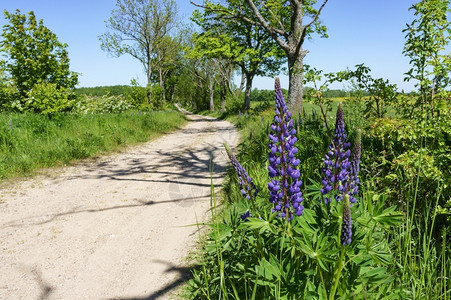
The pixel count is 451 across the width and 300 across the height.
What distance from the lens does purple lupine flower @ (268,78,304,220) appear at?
5.78 feet

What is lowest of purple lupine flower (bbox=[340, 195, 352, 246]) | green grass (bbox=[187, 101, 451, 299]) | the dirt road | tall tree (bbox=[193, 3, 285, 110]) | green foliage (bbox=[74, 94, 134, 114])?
the dirt road

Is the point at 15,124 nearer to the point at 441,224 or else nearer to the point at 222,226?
the point at 222,226

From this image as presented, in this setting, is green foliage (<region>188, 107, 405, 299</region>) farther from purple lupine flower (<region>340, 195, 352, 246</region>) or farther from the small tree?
the small tree

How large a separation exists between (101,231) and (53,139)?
18.7 feet

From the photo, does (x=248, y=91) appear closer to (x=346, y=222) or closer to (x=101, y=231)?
(x=101, y=231)

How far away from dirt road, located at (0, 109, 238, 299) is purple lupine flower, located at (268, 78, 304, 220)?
188 centimetres

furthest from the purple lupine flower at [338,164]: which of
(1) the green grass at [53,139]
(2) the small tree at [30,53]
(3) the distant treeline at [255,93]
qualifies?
(2) the small tree at [30,53]

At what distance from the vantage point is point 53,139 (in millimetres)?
8664

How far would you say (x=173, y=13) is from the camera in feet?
86.0

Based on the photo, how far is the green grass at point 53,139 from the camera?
23.1ft

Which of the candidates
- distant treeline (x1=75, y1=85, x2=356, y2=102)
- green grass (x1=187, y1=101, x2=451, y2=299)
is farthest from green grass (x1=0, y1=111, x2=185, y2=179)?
distant treeline (x1=75, y1=85, x2=356, y2=102)

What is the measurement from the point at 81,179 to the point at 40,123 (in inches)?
161

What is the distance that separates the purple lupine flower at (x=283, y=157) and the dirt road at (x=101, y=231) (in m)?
1.88

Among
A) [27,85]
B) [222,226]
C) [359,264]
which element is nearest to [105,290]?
[222,226]
